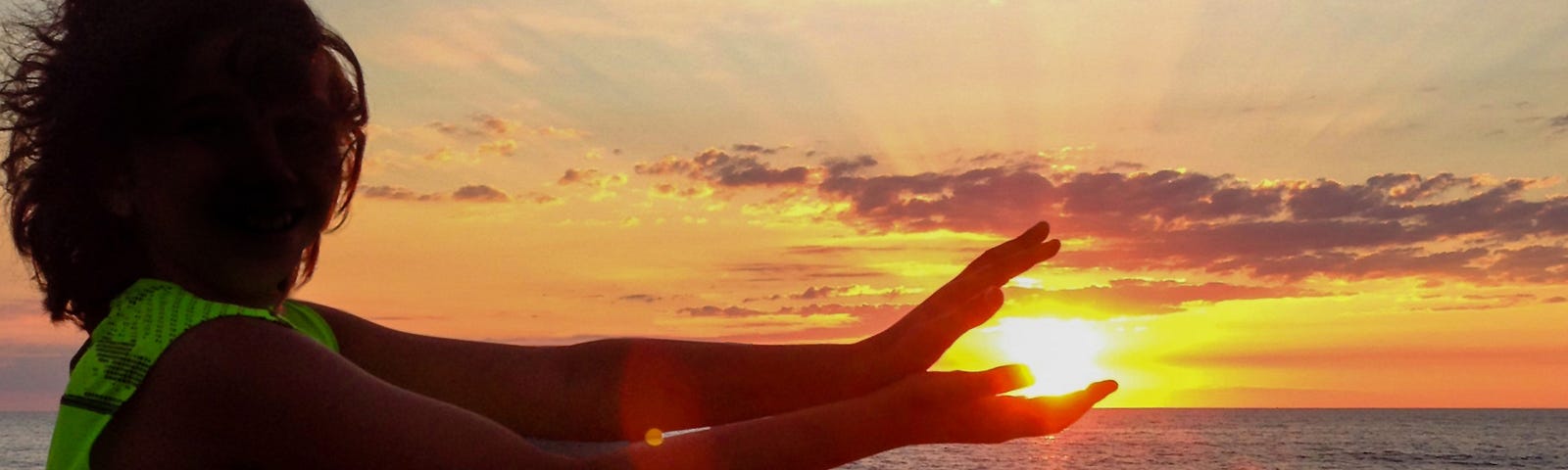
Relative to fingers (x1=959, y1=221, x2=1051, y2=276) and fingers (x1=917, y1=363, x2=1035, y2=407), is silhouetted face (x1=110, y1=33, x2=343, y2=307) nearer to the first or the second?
fingers (x1=917, y1=363, x2=1035, y2=407)

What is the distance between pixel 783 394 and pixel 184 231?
0.99m

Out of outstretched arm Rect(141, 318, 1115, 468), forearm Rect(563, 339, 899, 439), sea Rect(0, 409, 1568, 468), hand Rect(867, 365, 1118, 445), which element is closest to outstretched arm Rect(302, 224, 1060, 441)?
forearm Rect(563, 339, 899, 439)

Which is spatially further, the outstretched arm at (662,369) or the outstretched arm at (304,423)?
the outstretched arm at (662,369)

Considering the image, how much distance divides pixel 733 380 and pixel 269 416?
895 millimetres

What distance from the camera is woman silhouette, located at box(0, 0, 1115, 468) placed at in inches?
54.8

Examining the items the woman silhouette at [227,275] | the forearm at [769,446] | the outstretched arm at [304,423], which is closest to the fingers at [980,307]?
the woman silhouette at [227,275]

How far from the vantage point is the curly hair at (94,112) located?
1583mm

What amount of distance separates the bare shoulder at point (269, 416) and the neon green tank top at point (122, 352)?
0.05 feet

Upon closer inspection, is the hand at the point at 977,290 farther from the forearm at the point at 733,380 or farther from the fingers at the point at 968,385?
the fingers at the point at 968,385

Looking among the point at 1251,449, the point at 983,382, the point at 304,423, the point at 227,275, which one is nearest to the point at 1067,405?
the point at 983,382

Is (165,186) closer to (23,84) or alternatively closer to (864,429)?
(23,84)

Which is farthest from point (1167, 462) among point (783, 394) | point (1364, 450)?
point (783, 394)

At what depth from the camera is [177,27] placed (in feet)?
5.18

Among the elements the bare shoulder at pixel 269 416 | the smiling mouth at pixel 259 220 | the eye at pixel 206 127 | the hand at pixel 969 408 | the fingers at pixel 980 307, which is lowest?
the bare shoulder at pixel 269 416
